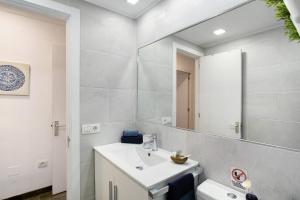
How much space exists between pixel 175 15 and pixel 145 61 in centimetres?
58

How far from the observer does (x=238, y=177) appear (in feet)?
3.37

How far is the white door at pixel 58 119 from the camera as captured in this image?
7.43 feet

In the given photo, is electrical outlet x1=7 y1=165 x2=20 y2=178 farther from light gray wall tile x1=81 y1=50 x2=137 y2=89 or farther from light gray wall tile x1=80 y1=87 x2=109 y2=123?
light gray wall tile x1=81 y1=50 x2=137 y2=89

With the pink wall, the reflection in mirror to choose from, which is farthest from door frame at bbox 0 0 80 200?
the pink wall

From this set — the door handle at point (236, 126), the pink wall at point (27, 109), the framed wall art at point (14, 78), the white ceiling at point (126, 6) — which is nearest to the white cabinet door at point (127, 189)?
the door handle at point (236, 126)

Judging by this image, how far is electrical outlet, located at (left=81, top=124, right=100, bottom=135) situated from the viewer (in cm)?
161

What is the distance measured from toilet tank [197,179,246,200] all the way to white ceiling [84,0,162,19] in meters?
1.64

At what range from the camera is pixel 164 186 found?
1.00 meters

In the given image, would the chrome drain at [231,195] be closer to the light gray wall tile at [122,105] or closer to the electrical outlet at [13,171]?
the light gray wall tile at [122,105]

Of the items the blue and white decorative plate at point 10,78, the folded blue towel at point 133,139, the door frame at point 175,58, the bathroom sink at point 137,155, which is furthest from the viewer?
the blue and white decorative plate at point 10,78

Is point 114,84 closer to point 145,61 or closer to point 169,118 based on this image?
point 145,61

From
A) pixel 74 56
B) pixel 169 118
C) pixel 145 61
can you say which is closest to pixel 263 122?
pixel 169 118

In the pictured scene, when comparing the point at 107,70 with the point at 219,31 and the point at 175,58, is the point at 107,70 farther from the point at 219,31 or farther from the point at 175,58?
the point at 219,31

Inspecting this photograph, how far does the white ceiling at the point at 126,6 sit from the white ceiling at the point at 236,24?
608mm
